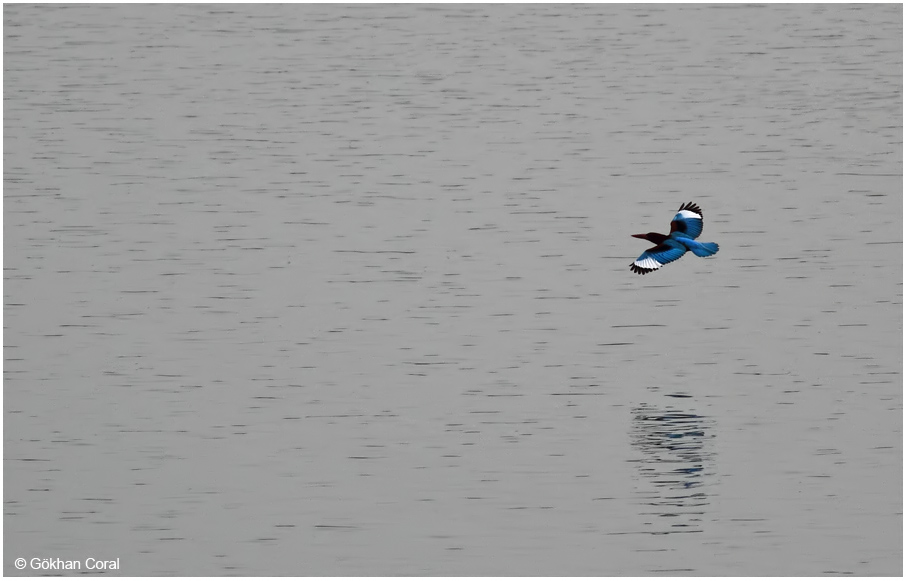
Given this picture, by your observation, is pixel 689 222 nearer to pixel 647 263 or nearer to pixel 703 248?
pixel 703 248

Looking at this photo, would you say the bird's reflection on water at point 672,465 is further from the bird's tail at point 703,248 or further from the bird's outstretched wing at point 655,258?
the bird's tail at point 703,248

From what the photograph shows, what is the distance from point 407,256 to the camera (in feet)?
56.2

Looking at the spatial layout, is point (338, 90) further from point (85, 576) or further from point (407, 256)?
point (85, 576)

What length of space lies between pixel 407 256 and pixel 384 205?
1544mm

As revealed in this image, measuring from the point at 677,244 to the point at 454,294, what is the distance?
2.12 metres

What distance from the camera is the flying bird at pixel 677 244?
15203 millimetres

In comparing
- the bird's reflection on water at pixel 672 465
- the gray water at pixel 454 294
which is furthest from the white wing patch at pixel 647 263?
the bird's reflection on water at pixel 672 465

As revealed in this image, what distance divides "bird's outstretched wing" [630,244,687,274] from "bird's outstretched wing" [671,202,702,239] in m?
0.32

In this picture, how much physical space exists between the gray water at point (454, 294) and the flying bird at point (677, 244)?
22.0 inches

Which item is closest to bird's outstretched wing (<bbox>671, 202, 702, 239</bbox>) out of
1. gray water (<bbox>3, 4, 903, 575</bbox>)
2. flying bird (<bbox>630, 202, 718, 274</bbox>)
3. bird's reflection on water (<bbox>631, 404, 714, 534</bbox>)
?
flying bird (<bbox>630, 202, 718, 274</bbox>)

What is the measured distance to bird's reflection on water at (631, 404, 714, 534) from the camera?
460 inches

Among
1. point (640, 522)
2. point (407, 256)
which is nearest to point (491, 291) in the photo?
point (407, 256)

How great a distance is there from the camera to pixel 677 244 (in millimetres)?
15562

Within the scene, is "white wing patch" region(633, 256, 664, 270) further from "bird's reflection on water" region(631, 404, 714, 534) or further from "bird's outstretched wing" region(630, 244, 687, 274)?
"bird's reflection on water" region(631, 404, 714, 534)
